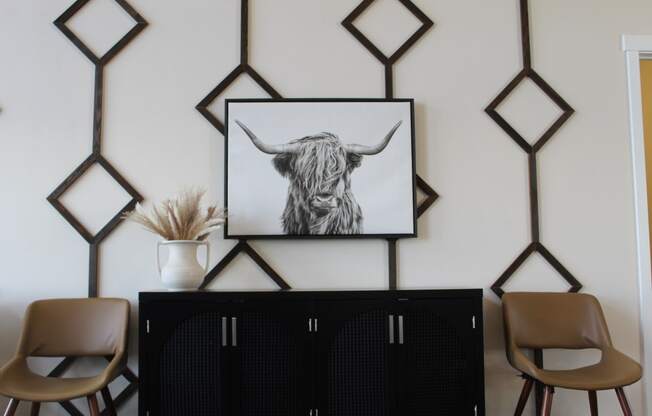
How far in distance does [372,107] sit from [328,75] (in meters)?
0.32

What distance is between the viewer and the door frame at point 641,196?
2.88 meters

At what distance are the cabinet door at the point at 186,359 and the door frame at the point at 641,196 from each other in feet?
7.42

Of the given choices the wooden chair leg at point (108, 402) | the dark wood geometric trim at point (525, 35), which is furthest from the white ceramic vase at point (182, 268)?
the dark wood geometric trim at point (525, 35)

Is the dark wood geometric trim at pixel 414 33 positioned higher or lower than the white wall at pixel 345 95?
higher

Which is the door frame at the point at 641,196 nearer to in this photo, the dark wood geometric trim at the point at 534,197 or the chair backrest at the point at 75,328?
the dark wood geometric trim at the point at 534,197

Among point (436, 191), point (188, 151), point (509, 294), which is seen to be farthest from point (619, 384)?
point (188, 151)

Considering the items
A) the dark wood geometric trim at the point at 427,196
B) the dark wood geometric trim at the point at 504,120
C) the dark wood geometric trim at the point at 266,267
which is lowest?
the dark wood geometric trim at the point at 266,267

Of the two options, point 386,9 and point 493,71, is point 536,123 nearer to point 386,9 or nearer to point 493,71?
point 493,71

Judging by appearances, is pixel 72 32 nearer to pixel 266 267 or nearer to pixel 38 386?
pixel 266 267

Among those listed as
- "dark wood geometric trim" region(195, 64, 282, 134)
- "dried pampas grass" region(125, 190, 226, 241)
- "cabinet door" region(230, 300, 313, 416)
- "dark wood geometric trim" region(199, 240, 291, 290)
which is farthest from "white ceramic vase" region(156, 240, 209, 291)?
"dark wood geometric trim" region(195, 64, 282, 134)

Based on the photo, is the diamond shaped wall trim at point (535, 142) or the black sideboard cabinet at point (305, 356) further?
the diamond shaped wall trim at point (535, 142)

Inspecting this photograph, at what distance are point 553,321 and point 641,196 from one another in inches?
36.3

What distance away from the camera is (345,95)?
294 cm

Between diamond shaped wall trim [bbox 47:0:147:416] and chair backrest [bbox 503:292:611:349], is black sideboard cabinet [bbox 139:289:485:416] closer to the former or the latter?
chair backrest [bbox 503:292:611:349]
